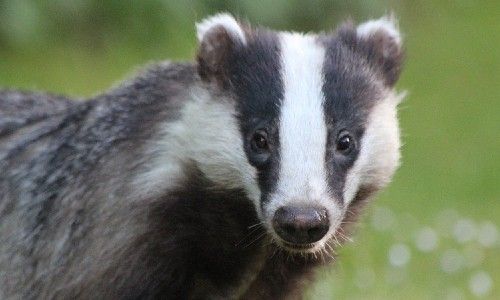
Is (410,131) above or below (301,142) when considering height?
below

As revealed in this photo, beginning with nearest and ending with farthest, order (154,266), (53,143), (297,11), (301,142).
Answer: (301,142) → (154,266) → (53,143) → (297,11)

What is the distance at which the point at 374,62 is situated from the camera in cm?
493

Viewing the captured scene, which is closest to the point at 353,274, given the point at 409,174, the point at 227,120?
the point at 409,174

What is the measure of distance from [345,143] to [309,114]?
0.59 ft

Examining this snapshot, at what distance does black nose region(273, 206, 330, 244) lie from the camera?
4379 mm

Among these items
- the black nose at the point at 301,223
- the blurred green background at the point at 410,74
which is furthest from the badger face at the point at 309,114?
the blurred green background at the point at 410,74

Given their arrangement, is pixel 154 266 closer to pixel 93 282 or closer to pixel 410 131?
pixel 93 282

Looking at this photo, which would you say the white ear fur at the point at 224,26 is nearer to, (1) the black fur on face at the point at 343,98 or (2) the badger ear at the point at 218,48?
(2) the badger ear at the point at 218,48

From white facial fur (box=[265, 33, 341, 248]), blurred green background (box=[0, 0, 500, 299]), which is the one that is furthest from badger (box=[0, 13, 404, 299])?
blurred green background (box=[0, 0, 500, 299])

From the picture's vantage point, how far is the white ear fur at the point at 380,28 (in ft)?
16.3

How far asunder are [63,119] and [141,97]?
37 cm

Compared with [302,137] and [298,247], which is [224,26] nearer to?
[302,137]

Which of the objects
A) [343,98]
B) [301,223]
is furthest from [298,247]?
[343,98]

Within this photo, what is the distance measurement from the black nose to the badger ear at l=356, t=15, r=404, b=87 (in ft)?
2.38
